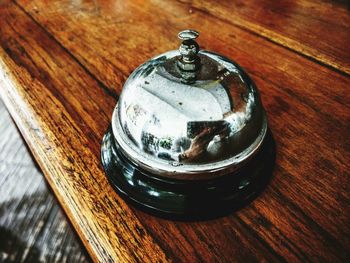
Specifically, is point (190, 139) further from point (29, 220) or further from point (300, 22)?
point (29, 220)

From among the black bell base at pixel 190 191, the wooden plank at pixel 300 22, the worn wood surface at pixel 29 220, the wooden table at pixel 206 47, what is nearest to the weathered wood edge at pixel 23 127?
the wooden table at pixel 206 47

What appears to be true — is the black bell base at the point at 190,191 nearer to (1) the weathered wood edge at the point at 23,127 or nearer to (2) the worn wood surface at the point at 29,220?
(1) the weathered wood edge at the point at 23,127

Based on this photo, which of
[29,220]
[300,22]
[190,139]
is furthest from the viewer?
[29,220]

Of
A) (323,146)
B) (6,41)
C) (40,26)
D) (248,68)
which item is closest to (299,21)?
(248,68)

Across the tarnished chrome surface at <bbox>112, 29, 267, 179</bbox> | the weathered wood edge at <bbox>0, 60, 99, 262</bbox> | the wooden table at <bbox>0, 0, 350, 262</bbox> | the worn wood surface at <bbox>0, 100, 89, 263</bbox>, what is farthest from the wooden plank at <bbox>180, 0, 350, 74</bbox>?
the worn wood surface at <bbox>0, 100, 89, 263</bbox>

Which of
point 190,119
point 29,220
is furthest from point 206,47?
point 29,220

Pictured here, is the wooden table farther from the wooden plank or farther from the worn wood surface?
the worn wood surface

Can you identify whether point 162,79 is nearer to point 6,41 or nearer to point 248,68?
point 248,68
